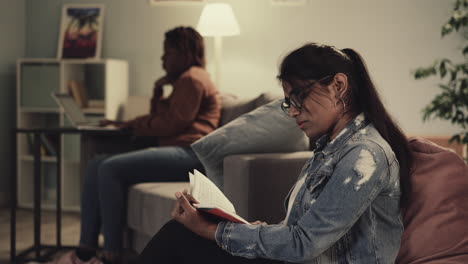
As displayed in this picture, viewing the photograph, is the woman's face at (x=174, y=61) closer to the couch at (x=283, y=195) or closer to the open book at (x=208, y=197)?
the couch at (x=283, y=195)

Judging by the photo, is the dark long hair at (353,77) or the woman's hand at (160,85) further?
the woman's hand at (160,85)

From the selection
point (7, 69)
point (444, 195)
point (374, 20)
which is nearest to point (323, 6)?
point (374, 20)

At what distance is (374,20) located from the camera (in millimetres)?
4523

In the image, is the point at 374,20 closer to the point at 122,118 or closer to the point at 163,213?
the point at 122,118

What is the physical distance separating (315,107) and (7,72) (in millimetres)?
3976

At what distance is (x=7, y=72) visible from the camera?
4.82 metres

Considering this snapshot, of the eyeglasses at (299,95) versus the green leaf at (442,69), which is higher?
the eyeglasses at (299,95)

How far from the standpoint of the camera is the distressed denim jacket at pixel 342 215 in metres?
1.20

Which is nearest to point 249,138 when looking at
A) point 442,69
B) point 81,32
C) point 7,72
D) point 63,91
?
point 442,69

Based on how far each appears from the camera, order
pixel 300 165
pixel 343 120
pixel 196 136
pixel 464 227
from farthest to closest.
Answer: pixel 196 136, pixel 300 165, pixel 464 227, pixel 343 120

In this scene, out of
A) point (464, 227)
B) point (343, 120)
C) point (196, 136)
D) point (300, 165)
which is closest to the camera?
point (343, 120)

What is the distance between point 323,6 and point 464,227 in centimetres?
330

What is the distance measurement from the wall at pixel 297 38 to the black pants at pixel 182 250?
321 centimetres

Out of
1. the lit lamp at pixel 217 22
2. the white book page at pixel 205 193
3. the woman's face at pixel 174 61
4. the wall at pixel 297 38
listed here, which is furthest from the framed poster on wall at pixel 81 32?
the white book page at pixel 205 193
